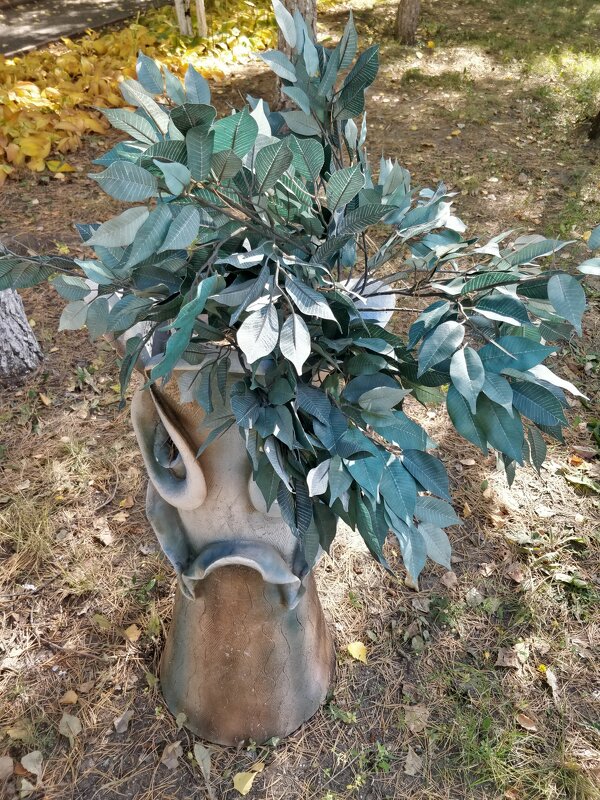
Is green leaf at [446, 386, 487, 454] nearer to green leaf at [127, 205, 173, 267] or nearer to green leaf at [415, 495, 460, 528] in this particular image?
green leaf at [415, 495, 460, 528]

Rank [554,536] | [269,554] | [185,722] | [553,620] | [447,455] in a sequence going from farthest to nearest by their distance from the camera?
[447,455], [554,536], [553,620], [185,722], [269,554]

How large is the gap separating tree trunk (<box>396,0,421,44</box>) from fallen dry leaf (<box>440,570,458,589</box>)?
6.10 meters

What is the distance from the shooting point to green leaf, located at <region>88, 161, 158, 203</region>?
1.91ft

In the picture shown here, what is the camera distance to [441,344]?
79 cm

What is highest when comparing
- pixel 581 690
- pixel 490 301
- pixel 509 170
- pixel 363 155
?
pixel 363 155

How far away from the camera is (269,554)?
53.5 inches

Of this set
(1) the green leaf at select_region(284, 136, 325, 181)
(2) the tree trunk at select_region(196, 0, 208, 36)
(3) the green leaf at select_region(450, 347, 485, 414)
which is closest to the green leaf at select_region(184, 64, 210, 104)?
Result: (1) the green leaf at select_region(284, 136, 325, 181)

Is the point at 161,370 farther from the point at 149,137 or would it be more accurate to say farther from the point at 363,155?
the point at 363,155

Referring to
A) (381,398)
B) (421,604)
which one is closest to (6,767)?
(421,604)

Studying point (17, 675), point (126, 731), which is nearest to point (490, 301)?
point (126, 731)

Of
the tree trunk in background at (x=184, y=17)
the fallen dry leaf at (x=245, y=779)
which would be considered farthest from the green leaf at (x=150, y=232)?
the tree trunk in background at (x=184, y=17)

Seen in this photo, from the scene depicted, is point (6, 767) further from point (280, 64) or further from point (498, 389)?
point (280, 64)

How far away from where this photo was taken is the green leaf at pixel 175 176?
1.89ft

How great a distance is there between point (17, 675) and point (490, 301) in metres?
1.95
